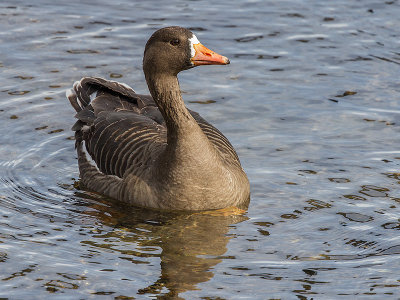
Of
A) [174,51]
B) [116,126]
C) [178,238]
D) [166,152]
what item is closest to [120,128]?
[116,126]

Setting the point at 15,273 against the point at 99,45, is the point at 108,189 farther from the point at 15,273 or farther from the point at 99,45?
the point at 99,45

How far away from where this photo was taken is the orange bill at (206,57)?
32.4ft

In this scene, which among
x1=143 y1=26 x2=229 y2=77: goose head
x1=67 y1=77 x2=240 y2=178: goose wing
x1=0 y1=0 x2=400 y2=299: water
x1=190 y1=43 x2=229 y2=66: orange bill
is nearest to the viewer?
x1=0 y1=0 x2=400 y2=299: water

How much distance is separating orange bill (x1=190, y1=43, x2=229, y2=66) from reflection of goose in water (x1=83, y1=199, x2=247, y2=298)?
1888mm

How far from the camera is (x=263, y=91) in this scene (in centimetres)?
1370

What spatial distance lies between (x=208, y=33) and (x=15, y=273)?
8.33 m

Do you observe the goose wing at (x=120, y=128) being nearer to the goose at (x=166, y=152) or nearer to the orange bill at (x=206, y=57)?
the goose at (x=166, y=152)

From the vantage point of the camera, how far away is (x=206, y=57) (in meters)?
9.96

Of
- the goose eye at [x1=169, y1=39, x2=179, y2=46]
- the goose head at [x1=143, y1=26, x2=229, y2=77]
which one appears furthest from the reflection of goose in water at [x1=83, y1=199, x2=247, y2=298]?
the goose eye at [x1=169, y1=39, x2=179, y2=46]

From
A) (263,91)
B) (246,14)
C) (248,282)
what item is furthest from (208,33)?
(248,282)

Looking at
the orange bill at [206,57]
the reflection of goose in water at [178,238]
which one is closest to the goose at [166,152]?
the orange bill at [206,57]

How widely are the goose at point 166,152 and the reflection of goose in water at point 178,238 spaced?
0.54ft

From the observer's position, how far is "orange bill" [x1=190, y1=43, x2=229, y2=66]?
988cm

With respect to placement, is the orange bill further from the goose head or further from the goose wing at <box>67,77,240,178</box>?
the goose wing at <box>67,77,240,178</box>
